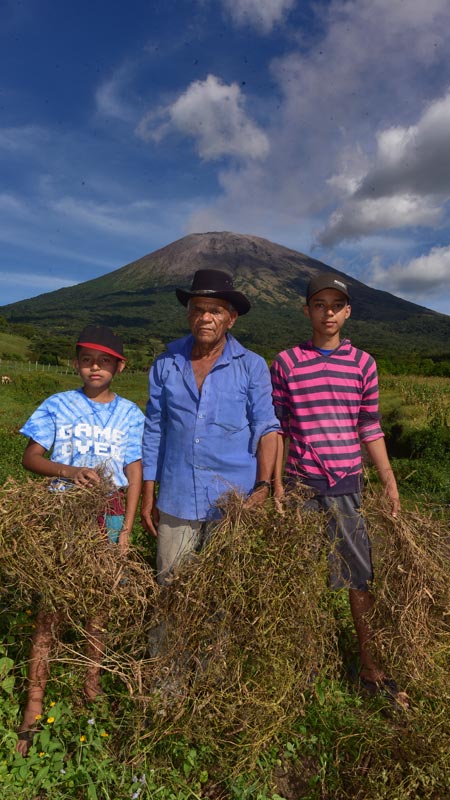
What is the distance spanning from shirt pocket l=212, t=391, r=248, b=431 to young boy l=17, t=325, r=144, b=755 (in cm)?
56

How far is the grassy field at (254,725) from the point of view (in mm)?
2512

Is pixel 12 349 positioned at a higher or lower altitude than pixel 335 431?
higher

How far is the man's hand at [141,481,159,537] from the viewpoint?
3.21 metres

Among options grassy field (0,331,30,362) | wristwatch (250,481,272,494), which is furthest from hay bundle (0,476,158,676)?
grassy field (0,331,30,362)

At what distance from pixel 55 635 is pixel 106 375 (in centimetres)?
154

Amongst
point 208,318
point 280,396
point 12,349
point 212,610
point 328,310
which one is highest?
point 12,349

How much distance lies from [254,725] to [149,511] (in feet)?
4.43

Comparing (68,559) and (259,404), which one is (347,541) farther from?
(68,559)

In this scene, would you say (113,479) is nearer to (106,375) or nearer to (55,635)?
(106,375)

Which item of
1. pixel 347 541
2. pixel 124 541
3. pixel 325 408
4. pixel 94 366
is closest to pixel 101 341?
pixel 94 366

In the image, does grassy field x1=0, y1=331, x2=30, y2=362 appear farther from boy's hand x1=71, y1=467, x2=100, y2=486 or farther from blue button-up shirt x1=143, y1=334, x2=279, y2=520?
boy's hand x1=71, y1=467, x2=100, y2=486

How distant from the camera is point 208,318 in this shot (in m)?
2.97

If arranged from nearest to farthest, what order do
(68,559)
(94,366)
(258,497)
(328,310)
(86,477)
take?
1. (68,559)
2. (86,477)
3. (258,497)
4. (94,366)
5. (328,310)

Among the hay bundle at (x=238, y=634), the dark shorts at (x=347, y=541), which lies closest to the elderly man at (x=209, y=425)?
the hay bundle at (x=238, y=634)
